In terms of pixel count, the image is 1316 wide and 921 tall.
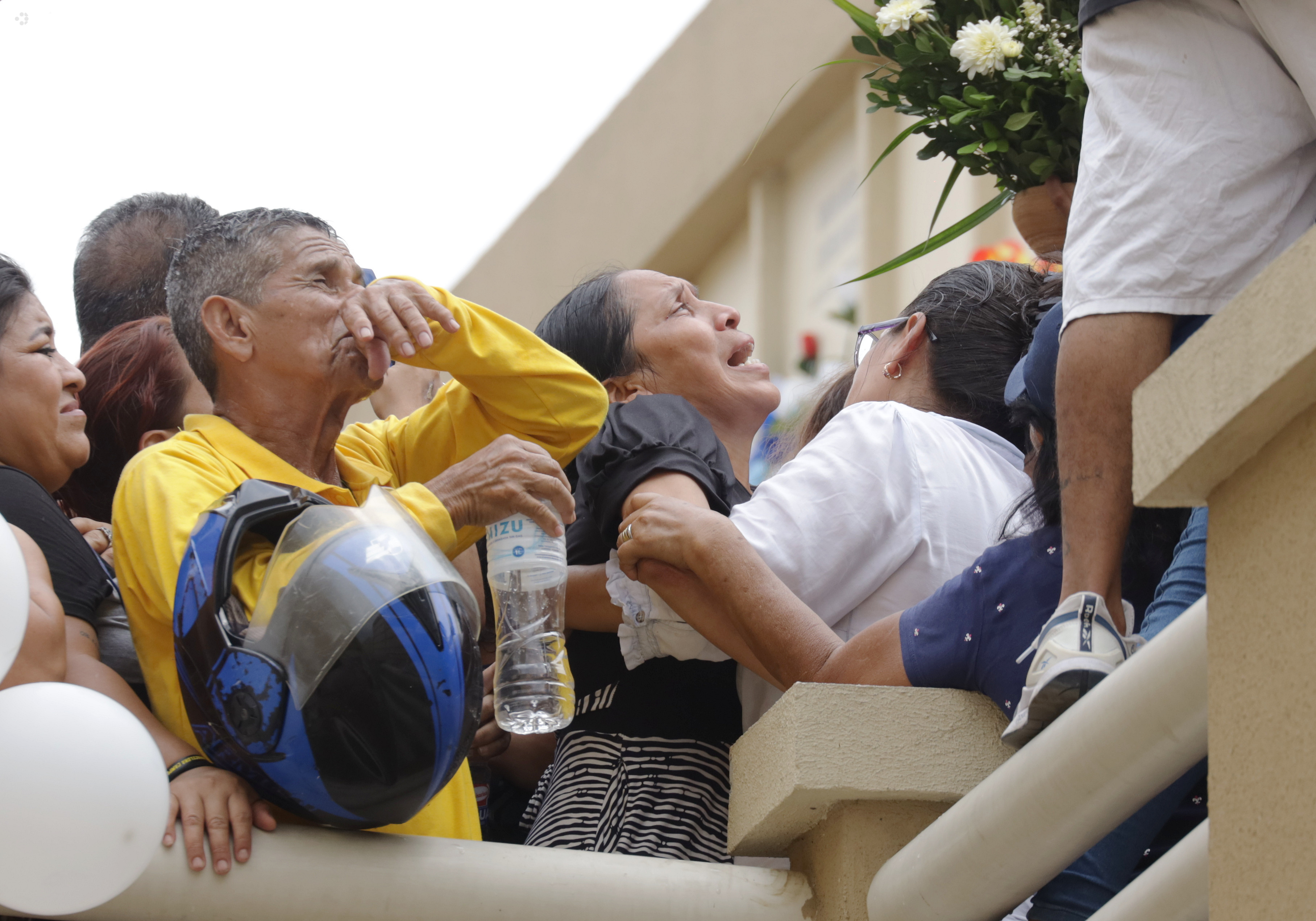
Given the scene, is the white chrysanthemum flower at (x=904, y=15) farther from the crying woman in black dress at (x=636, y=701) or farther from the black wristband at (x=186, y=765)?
→ the black wristband at (x=186, y=765)

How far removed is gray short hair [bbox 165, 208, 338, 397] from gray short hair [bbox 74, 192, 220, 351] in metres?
0.82

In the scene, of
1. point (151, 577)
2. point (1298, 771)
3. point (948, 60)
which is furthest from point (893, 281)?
point (1298, 771)

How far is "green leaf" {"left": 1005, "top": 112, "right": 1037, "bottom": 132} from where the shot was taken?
3182 mm

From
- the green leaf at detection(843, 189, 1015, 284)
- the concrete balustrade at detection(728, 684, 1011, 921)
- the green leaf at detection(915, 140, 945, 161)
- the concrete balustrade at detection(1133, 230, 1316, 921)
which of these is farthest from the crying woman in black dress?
the concrete balustrade at detection(1133, 230, 1316, 921)

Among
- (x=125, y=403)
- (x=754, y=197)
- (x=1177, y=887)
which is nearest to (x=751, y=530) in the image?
Result: (x=1177, y=887)

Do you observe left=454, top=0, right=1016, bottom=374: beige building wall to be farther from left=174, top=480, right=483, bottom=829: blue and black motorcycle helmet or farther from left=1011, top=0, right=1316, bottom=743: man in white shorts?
left=174, top=480, right=483, bottom=829: blue and black motorcycle helmet

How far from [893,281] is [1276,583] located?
1263cm

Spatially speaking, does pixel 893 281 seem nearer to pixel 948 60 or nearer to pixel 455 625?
pixel 948 60

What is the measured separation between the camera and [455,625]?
2514 millimetres

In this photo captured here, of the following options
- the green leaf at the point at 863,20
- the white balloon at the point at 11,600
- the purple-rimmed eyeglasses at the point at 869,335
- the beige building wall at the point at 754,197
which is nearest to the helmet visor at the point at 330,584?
the white balloon at the point at 11,600

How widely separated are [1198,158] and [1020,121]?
692mm

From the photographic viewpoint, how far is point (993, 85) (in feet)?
10.7

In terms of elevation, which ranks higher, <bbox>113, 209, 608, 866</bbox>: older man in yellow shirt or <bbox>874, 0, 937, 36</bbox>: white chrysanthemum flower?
<bbox>874, 0, 937, 36</bbox>: white chrysanthemum flower

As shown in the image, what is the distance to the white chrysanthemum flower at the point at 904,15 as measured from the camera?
3318 mm
